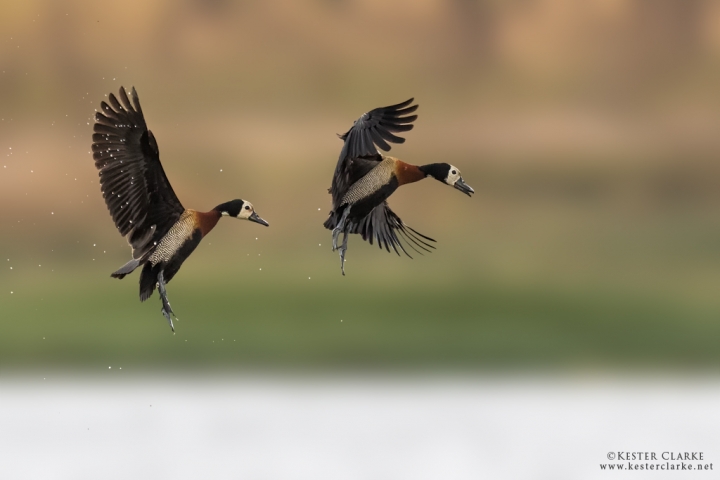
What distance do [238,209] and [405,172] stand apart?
0.61 meters

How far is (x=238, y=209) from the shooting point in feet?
12.9

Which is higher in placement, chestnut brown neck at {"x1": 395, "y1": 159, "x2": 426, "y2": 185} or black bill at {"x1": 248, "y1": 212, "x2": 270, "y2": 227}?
chestnut brown neck at {"x1": 395, "y1": 159, "x2": 426, "y2": 185}

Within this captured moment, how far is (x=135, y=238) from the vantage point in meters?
3.92

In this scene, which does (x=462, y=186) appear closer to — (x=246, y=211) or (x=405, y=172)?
(x=405, y=172)

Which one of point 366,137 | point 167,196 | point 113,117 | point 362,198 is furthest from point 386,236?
point 113,117

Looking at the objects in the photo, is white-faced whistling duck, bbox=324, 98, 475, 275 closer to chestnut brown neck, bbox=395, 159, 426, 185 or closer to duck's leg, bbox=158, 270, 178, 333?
chestnut brown neck, bbox=395, 159, 426, 185

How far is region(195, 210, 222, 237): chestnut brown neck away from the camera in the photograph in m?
3.92

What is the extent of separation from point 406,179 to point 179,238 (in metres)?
0.84

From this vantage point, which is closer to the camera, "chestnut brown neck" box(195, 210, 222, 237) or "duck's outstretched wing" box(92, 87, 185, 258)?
"duck's outstretched wing" box(92, 87, 185, 258)

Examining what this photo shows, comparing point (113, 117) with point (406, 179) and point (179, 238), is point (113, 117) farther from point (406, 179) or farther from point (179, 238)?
point (406, 179)

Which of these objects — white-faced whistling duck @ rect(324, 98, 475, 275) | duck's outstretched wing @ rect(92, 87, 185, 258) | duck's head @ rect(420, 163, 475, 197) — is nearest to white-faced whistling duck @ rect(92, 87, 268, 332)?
duck's outstretched wing @ rect(92, 87, 185, 258)

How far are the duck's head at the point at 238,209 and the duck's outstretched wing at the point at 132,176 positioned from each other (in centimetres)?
15

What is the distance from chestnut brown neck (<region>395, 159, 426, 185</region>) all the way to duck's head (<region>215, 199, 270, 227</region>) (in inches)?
19.8

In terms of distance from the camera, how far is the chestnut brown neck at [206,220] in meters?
3.92
